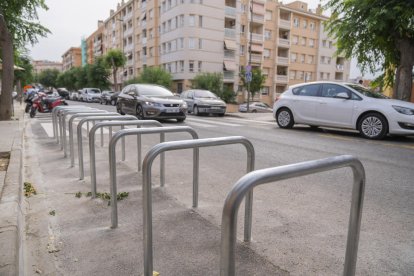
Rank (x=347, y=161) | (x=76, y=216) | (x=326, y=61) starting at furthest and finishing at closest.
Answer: (x=326, y=61), (x=76, y=216), (x=347, y=161)

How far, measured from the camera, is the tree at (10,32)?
12376 millimetres

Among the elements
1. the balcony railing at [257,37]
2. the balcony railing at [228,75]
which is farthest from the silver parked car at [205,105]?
the balcony railing at [257,37]

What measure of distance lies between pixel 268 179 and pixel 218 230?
1.60 m

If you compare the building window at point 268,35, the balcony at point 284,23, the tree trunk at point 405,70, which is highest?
the balcony at point 284,23

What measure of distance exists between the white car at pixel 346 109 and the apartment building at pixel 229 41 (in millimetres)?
27006

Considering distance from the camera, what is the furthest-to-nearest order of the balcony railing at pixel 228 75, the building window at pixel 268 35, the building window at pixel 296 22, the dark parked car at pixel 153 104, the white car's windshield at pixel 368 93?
1. the building window at pixel 296 22
2. the building window at pixel 268 35
3. the balcony railing at pixel 228 75
4. the dark parked car at pixel 153 104
5. the white car's windshield at pixel 368 93

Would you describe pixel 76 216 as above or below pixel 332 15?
below

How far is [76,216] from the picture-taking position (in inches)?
141

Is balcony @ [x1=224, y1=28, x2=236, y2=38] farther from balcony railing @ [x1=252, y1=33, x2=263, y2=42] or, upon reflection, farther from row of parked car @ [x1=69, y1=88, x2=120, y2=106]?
row of parked car @ [x1=69, y1=88, x2=120, y2=106]

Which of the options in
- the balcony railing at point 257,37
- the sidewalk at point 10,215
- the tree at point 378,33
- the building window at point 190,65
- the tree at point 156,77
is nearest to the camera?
the sidewalk at point 10,215

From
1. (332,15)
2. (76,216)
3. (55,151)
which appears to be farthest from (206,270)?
(332,15)

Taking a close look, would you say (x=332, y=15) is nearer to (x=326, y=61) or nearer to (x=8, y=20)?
(x=8, y=20)

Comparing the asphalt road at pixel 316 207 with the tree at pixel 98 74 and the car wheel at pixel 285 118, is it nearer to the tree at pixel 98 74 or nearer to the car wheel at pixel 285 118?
the car wheel at pixel 285 118

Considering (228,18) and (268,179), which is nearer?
(268,179)
